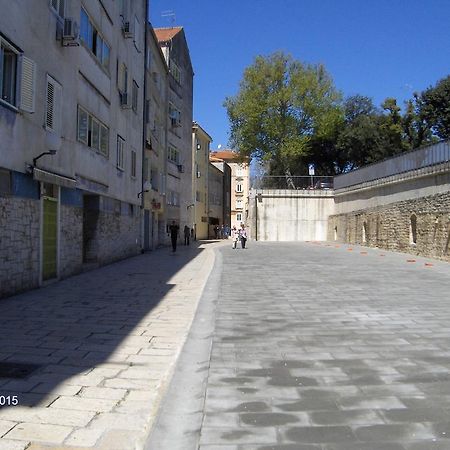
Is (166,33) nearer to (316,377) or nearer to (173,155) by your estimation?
(173,155)

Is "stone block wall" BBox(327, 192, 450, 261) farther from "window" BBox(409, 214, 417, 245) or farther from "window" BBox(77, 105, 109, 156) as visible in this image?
"window" BBox(77, 105, 109, 156)

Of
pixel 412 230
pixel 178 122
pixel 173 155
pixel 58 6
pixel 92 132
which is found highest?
pixel 178 122

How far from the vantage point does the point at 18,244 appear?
417 inches

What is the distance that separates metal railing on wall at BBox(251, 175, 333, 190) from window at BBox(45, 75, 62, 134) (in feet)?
103

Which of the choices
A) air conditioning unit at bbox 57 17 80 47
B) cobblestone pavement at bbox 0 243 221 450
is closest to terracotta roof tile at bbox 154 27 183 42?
air conditioning unit at bbox 57 17 80 47

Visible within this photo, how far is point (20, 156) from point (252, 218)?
3537 centimetres

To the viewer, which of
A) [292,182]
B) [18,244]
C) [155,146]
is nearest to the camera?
[18,244]

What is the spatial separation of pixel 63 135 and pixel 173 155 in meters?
25.0

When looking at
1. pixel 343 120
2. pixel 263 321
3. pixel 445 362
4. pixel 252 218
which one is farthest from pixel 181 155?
pixel 445 362

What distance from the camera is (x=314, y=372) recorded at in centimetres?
532

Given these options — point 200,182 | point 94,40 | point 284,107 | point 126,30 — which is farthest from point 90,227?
point 200,182

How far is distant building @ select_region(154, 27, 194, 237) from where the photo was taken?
36.6m

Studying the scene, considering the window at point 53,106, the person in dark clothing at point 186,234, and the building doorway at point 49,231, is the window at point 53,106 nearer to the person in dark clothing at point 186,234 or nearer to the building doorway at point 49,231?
the building doorway at point 49,231
